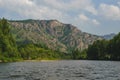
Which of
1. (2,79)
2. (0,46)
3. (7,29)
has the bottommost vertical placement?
(2,79)

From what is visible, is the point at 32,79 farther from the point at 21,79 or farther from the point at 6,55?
the point at 6,55

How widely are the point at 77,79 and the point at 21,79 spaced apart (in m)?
10.5

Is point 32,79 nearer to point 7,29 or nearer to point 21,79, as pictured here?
point 21,79

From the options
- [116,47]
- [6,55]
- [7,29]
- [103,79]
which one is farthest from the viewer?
[116,47]

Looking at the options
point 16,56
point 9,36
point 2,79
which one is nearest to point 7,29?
point 9,36

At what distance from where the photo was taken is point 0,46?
169 metres

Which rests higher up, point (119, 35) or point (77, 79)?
point (119, 35)

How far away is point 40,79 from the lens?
175 ft

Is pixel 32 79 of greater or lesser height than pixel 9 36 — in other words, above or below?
below

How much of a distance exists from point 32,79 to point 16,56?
135 m

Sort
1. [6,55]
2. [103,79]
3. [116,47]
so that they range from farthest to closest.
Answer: [116,47] < [6,55] < [103,79]

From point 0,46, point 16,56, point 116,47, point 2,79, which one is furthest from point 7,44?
point 2,79

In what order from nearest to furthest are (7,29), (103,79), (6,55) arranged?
(103,79) < (6,55) < (7,29)

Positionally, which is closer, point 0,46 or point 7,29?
point 0,46
